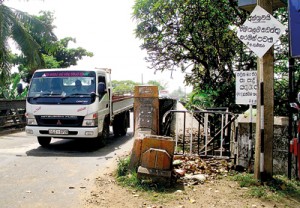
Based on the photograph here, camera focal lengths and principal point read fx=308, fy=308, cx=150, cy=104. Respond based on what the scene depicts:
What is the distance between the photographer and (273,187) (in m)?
4.73

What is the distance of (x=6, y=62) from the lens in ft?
40.8

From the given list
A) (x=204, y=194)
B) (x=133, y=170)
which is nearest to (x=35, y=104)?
(x=133, y=170)

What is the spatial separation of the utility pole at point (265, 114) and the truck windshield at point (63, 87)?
4675mm

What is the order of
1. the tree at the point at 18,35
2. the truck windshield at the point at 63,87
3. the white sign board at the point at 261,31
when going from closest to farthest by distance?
1. the white sign board at the point at 261,31
2. the truck windshield at the point at 63,87
3. the tree at the point at 18,35

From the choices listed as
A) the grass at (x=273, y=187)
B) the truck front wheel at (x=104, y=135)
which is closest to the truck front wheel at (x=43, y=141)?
the truck front wheel at (x=104, y=135)

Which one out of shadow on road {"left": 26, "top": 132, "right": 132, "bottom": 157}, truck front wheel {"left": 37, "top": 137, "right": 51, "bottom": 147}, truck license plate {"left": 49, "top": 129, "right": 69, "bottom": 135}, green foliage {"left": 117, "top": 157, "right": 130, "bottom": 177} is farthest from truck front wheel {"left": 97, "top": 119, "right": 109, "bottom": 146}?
green foliage {"left": 117, "top": 157, "right": 130, "bottom": 177}

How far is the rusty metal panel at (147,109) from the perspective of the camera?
6656 mm

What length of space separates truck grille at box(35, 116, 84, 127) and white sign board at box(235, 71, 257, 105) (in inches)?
169

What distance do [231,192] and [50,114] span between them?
535cm

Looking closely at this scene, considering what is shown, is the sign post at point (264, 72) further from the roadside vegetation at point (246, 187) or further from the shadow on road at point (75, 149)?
the shadow on road at point (75, 149)

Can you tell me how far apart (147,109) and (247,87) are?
7.10 feet

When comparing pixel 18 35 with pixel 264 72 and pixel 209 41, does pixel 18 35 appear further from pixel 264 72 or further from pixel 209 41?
pixel 264 72

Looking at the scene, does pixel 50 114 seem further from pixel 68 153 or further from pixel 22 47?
pixel 22 47

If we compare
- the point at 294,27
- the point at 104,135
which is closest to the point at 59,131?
the point at 104,135
